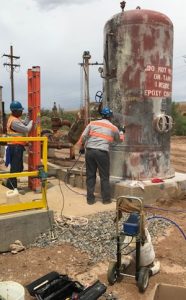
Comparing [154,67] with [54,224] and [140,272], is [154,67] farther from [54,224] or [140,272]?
[140,272]

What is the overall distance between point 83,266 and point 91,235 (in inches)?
37.1

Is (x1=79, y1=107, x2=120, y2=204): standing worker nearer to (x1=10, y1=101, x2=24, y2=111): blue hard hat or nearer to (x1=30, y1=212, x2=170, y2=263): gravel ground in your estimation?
(x1=30, y1=212, x2=170, y2=263): gravel ground

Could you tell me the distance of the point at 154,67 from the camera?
824cm

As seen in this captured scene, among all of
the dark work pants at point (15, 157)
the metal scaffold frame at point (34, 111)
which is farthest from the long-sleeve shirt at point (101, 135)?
the dark work pants at point (15, 157)

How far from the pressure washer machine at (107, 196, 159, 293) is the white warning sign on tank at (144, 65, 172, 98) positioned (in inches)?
163

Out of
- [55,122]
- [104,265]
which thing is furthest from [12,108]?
[55,122]

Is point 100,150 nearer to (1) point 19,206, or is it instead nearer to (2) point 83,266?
(1) point 19,206

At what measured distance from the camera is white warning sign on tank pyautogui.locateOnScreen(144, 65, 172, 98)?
26.9ft

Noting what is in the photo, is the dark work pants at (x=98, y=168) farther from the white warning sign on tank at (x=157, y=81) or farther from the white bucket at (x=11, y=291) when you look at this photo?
the white bucket at (x=11, y=291)

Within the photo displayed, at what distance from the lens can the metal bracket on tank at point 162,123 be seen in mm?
8359

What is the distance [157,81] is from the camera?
831 centimetres

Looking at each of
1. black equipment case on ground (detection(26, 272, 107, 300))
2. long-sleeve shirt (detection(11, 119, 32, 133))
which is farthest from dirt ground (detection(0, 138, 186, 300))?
long-sleeve shirt (detection(11, 119, 32, 133))

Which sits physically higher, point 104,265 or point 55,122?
point 55,122

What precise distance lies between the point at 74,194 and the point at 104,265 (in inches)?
145
